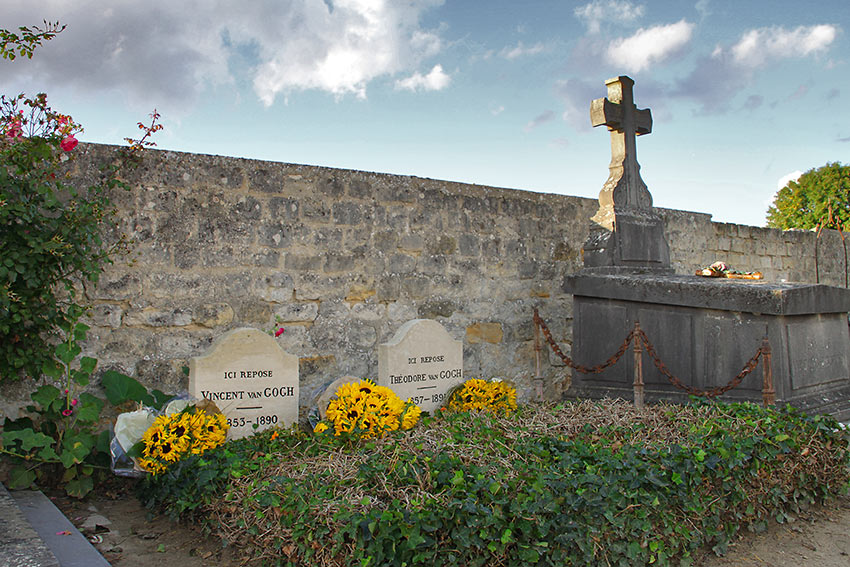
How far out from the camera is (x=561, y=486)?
2975mm

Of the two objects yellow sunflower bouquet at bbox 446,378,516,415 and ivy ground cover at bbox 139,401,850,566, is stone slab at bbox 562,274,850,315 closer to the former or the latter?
ivy ground cover at bbox 139,401,850,566

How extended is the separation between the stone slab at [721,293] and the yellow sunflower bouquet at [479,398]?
4.76 feet

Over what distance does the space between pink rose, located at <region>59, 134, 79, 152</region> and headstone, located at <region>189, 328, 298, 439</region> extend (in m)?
1.48

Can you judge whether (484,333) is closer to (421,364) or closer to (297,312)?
(421,364)

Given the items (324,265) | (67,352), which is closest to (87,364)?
(67,352)

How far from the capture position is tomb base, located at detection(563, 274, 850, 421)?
513cm

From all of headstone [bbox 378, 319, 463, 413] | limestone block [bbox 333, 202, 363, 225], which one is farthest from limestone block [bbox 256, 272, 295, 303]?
headstone [bbox 378, 319, 463, 413]

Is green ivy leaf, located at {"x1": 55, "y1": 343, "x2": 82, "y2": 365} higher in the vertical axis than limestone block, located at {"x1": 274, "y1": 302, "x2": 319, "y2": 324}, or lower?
lower

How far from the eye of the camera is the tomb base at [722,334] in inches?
202

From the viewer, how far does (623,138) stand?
658cm

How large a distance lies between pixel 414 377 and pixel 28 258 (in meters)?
2.47

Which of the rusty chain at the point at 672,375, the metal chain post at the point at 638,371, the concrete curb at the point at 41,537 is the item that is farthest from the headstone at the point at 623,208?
the concrete curb at the point at 41,537

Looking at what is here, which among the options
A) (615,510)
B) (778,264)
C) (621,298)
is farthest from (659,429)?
(778,264)

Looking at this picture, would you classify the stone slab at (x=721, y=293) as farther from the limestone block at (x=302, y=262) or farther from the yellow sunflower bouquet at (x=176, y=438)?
the yellow sunflower bouquet at (x=176, y=438)
